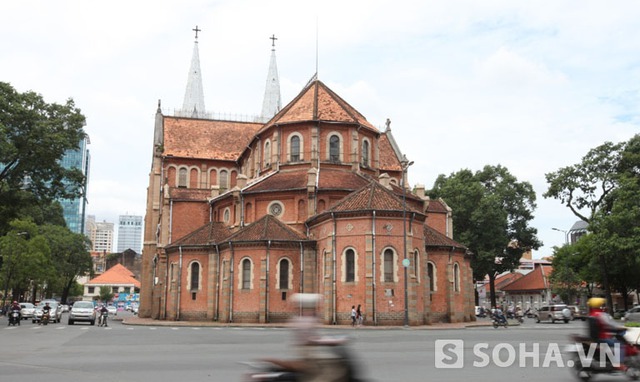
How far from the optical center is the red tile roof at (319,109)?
4794 cm

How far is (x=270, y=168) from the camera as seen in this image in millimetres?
48688

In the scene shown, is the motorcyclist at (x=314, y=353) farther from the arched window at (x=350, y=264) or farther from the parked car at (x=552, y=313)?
the parked car at (x=552, y=313)

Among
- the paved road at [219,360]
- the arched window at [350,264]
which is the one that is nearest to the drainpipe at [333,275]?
the arched window at [350,264]

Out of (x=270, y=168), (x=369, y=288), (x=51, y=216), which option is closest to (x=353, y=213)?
(x=369, y=288)

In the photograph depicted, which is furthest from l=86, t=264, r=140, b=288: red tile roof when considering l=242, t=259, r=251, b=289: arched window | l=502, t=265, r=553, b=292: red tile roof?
l=242, t=259, r=251, b=289: arched window

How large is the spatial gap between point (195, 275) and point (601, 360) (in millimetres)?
36146

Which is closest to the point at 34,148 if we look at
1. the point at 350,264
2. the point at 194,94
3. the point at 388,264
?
the point at 350,264

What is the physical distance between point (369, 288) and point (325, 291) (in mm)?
3028

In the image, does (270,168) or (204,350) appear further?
(270,168)

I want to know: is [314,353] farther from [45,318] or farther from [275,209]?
[45,318]

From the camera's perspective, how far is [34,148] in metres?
36.4

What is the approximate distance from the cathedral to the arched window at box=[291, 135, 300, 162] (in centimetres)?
8

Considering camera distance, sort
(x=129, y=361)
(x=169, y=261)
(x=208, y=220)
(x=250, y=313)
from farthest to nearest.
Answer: (x=208, y=220) < (x=169, y=261) < (x=250, y=313) < (x=129, y=361)

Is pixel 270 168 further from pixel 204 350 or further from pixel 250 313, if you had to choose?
pixel 204 350
